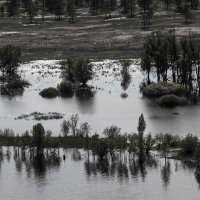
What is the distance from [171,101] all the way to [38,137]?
42217mm

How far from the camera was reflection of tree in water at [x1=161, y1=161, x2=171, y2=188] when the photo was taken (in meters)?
77.1

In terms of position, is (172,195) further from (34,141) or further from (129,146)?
(34,141)

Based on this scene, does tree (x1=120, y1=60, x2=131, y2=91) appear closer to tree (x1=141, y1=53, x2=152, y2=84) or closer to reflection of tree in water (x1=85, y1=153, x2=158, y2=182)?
tree (x1=141, y1=53, x2=152, y2=84)

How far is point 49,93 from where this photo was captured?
134125mm

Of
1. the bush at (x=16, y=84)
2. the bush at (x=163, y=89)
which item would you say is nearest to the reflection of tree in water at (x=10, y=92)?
the bush at (x=16, y=84)

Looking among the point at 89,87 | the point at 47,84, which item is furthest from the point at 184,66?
the point at 47,84

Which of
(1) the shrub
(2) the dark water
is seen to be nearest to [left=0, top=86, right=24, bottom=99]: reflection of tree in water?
(1) the shrub

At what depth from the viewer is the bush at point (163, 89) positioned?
426 feet

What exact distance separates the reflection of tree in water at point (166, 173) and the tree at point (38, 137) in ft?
57.9

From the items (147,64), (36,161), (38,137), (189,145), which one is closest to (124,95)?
(147,64)

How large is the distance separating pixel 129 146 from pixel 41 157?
12186 mm

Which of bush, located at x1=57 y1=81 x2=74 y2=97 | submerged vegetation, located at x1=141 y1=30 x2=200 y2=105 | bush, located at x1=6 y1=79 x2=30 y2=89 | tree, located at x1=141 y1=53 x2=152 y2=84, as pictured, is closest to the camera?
submerged vegetation, located at x1=141 y1=30 x2=200 y2=105

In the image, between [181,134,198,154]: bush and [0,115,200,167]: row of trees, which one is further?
[0,115,200,167]: row of trees

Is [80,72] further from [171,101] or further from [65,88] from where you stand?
[171,101]
